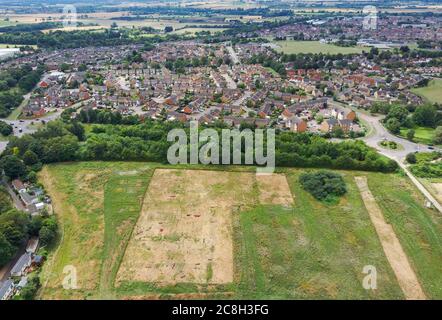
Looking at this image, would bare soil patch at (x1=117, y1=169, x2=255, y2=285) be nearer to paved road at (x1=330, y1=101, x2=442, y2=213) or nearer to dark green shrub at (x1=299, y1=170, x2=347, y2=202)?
dark green shrub at (x1=299, y1=170, x2=347, y2=202)

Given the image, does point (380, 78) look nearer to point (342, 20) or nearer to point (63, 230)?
point (63, 230)

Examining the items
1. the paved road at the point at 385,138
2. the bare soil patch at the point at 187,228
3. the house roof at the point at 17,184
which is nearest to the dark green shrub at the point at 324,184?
the bare soil patch at the point at 187,228

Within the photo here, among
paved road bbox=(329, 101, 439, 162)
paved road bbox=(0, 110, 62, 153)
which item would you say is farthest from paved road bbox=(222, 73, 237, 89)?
paved road bbox=(0, 110, 62, 153)

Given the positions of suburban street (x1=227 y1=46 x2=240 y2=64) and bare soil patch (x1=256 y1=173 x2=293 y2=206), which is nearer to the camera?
bare soil patch (x1=256 y1=173 x2=293 y2=206)

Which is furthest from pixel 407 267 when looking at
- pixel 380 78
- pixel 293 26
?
pixel 293 26

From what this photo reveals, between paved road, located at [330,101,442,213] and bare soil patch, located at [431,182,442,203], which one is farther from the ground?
paved road, located at [330,101,442,213]

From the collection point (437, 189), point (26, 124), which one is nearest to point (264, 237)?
point (437, 189)

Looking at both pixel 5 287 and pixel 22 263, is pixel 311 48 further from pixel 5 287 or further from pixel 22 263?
pixel 5 287
